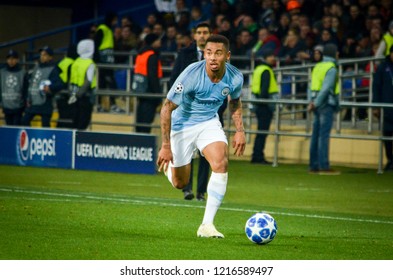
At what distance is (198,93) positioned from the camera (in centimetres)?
1154

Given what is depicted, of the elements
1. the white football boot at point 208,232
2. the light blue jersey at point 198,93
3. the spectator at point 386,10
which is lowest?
the white football boot at point 208,232

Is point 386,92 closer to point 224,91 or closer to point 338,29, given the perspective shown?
point 338,29

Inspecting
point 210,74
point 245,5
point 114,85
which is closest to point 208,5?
point 245,5

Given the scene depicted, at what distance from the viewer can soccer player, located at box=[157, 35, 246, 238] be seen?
11188 mm

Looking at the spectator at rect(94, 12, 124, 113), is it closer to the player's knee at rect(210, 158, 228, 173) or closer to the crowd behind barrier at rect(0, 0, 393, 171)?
the crowd behind barrier at rect(0, 0, 393, 171)

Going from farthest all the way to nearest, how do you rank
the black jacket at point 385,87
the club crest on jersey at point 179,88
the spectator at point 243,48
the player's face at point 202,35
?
1. the spectator at point 243,48
2. the black jacket at point 385,87
3. the player's face at point 202,35
4. the club crest on jersey at point 179,88

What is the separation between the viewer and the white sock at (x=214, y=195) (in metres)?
11.1

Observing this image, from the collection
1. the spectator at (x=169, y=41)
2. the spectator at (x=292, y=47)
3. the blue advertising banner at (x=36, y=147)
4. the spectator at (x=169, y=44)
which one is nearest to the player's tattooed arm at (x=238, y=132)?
the blue advertising banner at (x=36, y=147)

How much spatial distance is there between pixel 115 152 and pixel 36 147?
5.76 ft

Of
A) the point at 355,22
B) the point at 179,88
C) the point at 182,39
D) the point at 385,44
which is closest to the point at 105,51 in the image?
the point at 182,39

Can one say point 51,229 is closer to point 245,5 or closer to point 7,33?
point 245,5

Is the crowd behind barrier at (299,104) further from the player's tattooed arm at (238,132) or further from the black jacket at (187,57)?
the player's tattooed arm at (238,132)

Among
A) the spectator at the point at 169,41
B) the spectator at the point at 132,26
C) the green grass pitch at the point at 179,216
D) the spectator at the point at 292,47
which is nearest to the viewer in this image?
the green grass pitch at the point at 179,216
